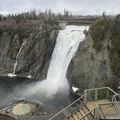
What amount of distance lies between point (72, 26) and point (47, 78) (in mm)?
19165

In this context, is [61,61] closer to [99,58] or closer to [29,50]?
[29,50]

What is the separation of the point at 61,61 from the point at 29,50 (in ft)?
42.8

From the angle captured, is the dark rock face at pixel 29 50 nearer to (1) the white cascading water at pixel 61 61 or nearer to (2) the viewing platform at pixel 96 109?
(1) the white cascading water at pixel 61 61

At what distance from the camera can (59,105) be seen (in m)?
55.0

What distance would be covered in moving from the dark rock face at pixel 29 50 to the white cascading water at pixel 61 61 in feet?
7.56

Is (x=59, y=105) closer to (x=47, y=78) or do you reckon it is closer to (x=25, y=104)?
(x=25, y=104)

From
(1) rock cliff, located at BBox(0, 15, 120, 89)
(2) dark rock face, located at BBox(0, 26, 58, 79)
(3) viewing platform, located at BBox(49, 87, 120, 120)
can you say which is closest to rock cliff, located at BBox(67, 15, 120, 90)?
(1) rock cliff, located at BBox(0, 15, 120, 89)

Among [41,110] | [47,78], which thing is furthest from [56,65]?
[41,110]

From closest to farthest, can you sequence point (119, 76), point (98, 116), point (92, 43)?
point (98, 116), point (119, 76), point (92, 43)

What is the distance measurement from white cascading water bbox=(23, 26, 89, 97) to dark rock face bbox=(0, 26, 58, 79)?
230 centimetres

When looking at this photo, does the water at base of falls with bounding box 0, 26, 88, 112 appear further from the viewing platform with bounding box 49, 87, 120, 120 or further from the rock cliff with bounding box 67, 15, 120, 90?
the viewing platform with bounding box 49, 87, 120, 120

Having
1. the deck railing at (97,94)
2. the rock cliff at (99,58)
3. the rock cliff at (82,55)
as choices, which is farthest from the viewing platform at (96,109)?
the rock cliff at (99,58)

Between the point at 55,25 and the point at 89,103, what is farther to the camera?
the point at 55,25

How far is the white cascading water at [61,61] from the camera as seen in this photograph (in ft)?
226
